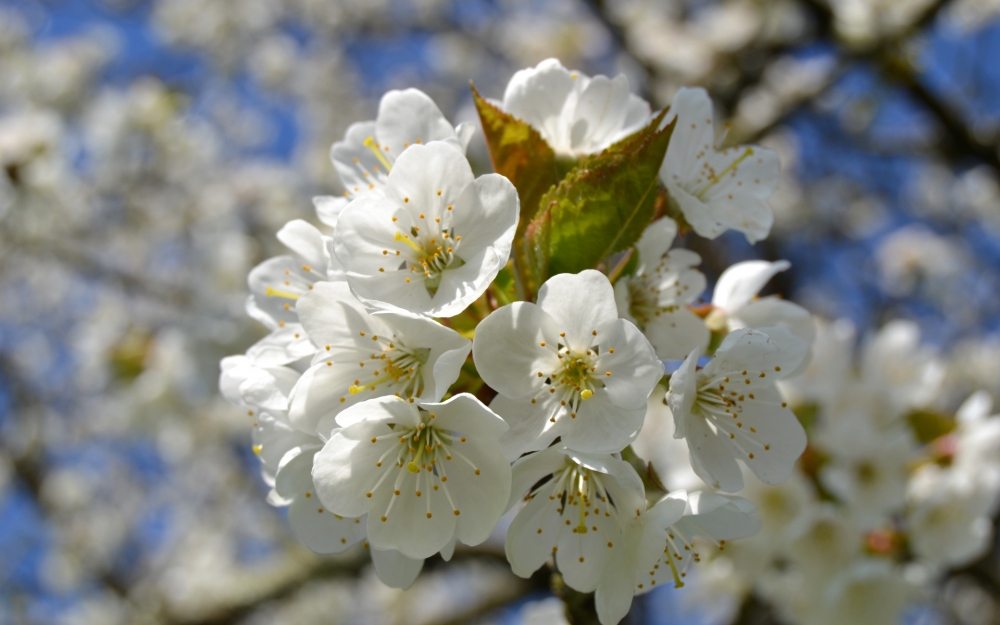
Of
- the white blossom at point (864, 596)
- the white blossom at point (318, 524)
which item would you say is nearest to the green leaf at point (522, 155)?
the white blossom at point (318, 524)

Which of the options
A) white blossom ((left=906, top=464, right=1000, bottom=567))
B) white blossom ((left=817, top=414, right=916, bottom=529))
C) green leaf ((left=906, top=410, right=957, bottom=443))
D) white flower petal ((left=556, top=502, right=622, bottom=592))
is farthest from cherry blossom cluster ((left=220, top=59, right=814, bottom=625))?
green leaf ((left=906, top=410, right=957, bottom=443))

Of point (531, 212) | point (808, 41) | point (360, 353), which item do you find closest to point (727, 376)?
point (531, 212)

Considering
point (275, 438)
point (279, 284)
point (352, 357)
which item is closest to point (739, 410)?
point (352, 357)

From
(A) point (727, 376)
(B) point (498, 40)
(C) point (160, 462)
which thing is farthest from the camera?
(B) point (498, 40)

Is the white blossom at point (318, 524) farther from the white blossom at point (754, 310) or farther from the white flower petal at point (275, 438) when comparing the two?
the white blossom at point (754, 310)

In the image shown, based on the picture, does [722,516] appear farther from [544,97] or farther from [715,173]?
[544,97]

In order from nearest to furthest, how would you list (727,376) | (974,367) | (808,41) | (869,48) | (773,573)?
(727,376) → (773,573) → (869,48) → (808,41) → (974,367)

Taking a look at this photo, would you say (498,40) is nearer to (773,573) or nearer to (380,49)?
(380,49)

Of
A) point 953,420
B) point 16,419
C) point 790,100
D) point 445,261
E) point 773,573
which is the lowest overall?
point 16,419
